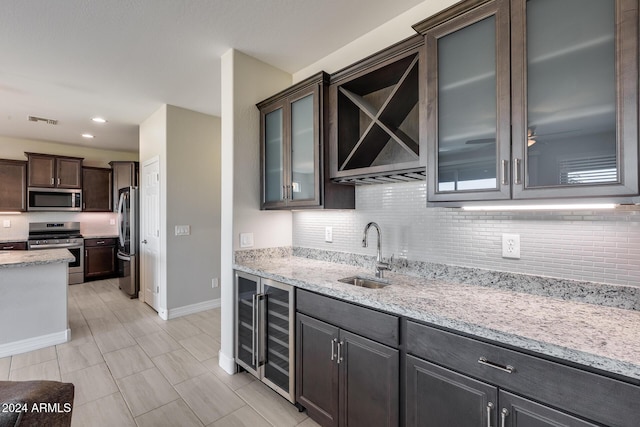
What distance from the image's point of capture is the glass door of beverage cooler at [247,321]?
2.22m

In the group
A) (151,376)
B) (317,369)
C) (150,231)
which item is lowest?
(151,376)

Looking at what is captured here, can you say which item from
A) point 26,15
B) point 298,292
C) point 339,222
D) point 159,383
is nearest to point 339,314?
point 298,292

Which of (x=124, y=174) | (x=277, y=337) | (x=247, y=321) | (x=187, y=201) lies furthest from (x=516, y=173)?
(x=124, y=174)

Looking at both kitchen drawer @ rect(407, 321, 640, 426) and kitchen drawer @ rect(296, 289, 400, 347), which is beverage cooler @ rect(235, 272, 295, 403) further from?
kitchen drawer @ rect(407, 321, 640, 426)

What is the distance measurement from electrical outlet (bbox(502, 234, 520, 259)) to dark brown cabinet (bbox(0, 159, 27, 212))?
700 centimetres

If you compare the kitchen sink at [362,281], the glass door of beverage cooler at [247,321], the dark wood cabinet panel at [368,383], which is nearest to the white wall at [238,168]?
the glass door of beverage cooler at [247,321]

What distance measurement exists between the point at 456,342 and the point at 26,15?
326cm

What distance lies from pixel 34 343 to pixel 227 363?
6.84 feet

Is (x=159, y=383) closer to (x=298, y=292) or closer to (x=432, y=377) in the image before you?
(x=298, y=292)

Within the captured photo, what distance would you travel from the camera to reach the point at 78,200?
5648 mm

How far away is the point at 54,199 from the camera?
543cm

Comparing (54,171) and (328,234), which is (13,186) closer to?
(54,171)

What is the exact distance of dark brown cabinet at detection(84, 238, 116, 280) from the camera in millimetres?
5625

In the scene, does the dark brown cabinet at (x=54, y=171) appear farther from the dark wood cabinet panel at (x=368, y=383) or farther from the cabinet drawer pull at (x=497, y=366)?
the cabinet drawer pull at (x=497, y=366)
